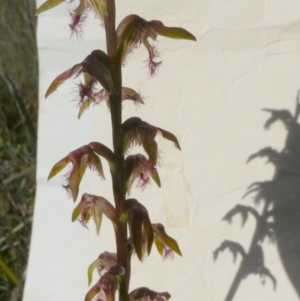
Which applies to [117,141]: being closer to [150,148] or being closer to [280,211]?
[150,148]

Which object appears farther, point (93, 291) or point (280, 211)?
point (280, 211)

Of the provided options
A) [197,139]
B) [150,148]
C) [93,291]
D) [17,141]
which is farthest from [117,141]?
[17,141]

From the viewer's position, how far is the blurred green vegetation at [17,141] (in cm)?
104

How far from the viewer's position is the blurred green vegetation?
41.0 inches

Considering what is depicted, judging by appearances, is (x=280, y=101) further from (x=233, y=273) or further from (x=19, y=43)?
(x=19, y=43)

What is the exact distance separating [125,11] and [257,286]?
1.60ft

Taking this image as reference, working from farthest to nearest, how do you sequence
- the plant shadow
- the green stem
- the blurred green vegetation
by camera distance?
the blurred green vegetation, the plant shadow, the green stem

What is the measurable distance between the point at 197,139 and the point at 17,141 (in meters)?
0.54

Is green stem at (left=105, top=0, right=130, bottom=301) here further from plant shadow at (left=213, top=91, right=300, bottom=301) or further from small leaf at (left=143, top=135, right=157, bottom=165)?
plant shadow at (left=213, top=91, right=300, bottom=301)

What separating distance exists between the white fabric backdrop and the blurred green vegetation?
12 centimetres

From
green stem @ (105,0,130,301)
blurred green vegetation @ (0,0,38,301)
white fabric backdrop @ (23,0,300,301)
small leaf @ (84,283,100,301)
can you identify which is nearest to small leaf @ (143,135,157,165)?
green stem @ (105,0,130,301)

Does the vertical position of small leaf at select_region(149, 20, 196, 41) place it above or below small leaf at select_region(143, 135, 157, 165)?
above

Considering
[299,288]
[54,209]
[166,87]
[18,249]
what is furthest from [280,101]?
[18,249]

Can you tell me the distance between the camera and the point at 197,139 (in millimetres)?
863
